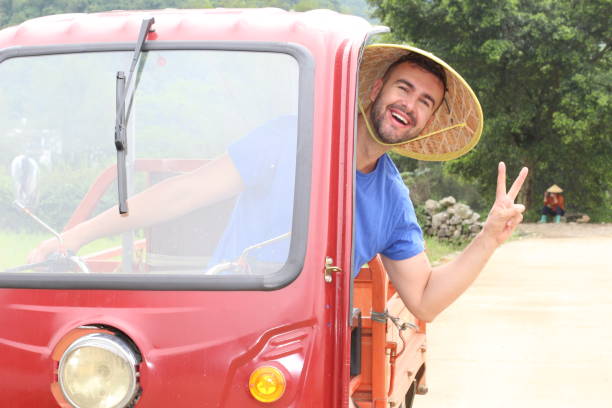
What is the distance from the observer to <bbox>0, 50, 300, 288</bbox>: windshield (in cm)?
248

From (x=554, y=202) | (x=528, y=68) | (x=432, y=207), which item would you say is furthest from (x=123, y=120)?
(x=528, y=68)

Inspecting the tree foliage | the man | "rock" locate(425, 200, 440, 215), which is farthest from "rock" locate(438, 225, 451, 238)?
the tree foliage

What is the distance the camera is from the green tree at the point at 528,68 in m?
25.0

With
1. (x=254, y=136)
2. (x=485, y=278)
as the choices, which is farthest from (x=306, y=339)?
(x=485, y=278)

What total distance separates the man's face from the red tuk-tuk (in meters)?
0.37

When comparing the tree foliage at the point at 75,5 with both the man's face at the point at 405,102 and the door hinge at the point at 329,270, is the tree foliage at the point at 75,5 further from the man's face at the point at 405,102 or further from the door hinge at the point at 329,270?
the door hinge at the point at 329,270

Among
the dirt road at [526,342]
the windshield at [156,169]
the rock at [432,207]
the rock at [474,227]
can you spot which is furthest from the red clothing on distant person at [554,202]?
the windshield at [156,169]

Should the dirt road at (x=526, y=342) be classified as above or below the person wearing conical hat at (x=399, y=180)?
below

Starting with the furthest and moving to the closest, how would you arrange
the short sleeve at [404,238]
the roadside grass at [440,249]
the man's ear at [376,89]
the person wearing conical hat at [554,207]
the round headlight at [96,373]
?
the person wearing conical hat at [554,207] < the roadside grass at [440,249] < the man's ear at [376,89] < the short sleeve at [404,238] < the round headlight at [96,373]

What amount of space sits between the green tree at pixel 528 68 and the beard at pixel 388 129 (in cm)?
2219

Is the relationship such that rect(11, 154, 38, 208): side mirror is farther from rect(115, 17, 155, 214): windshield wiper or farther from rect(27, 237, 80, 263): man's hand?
rect(115, 17, 155, 214): windshield wiper

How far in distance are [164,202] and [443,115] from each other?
3.77 feet

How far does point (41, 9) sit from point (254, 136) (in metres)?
41.6

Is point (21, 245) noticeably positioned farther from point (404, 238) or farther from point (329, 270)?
point (404, 238)
